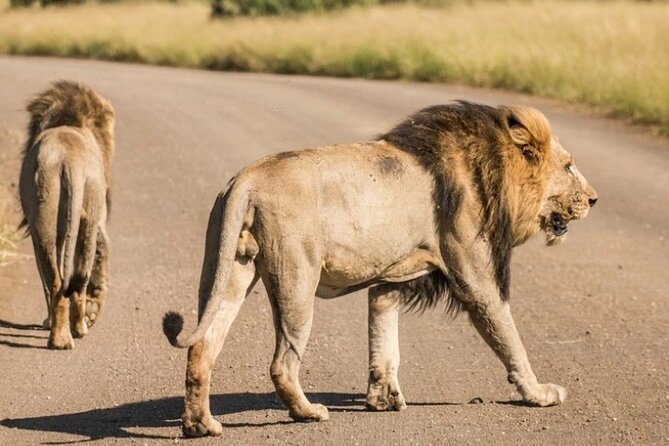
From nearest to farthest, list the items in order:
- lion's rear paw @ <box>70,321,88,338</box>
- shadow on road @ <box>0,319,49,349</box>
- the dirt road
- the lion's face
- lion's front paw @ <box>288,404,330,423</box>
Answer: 1. lion's front paw @ <box>288,404,330,423</box>
2. the dirt road
3. the lion's face
4. shadow on road @ <box>0,319,49,349</box>
5. lion's rear paw @ <box>70,321,88,338</box>

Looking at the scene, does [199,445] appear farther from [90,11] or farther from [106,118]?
[90,11]

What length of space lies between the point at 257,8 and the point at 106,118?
78.2 ft

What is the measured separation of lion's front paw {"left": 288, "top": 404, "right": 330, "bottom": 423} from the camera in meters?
6.45

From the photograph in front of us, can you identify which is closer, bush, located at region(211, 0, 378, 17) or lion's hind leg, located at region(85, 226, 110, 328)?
lion's hind leg, located at region(85, 226, 110, 328)

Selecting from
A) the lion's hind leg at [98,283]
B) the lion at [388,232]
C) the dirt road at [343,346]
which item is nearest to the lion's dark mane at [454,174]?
the lion at [388,232]

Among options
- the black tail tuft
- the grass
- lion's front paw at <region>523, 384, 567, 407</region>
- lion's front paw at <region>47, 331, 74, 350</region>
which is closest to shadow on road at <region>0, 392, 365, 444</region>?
the black tail tuft

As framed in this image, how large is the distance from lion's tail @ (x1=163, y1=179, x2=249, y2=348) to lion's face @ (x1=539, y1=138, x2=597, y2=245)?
1.77 metres

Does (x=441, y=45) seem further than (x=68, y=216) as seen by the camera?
Yes

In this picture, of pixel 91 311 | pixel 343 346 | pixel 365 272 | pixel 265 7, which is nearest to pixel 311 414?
pixel 365 272

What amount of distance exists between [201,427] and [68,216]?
2444mm

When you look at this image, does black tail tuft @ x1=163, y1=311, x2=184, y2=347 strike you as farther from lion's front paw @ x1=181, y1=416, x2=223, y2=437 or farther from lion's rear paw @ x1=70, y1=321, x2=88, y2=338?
lion's rear paw @ x1=70, y1=321, x2=88, y2=338

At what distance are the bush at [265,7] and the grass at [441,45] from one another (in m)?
0.77

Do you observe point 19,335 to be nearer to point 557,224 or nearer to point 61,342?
point 61,342

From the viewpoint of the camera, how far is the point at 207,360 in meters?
6.25
